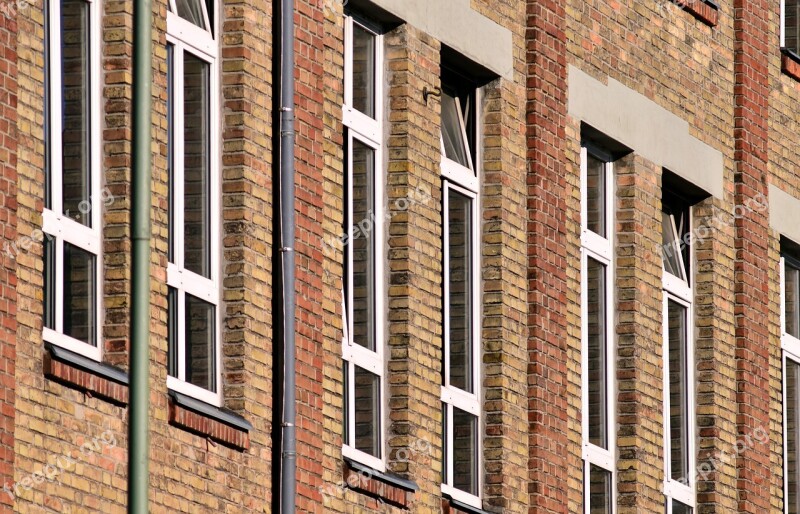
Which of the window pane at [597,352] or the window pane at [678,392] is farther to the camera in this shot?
the window pane at [678,392]

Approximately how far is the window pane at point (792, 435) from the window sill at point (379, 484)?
7683mm

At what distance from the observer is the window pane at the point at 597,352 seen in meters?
21.5

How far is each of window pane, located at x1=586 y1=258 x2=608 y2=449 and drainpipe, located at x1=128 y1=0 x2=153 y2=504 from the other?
9661 mm

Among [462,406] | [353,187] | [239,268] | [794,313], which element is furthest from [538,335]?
[794,313]

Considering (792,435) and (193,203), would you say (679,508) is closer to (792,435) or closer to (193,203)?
(792,435)

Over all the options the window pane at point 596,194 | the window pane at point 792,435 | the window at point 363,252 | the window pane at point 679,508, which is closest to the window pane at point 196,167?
the window at point 363,252

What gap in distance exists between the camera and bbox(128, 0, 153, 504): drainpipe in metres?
12.0

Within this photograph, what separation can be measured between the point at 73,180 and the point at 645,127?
27.2 ft

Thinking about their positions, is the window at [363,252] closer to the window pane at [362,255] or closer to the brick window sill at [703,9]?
the window pane at [362,255]

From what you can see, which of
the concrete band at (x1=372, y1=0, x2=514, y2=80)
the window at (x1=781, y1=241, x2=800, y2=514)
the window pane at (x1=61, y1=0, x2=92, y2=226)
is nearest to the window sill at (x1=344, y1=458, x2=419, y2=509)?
the window pane at (x1=61, y1=0, x2=92, y2=226)

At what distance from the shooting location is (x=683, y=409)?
22.8 meters

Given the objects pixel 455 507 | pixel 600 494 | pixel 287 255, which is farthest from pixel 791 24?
pixel 287 255

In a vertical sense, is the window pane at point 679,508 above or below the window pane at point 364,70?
below

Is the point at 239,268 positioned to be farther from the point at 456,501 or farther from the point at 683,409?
the point at 683,409
